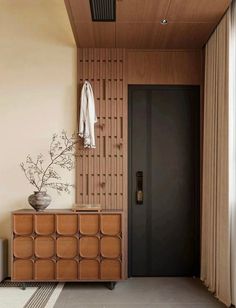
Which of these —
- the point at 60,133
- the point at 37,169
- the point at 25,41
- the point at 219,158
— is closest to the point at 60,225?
the point at 37,169

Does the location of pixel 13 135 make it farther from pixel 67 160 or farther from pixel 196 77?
pixel 196 77

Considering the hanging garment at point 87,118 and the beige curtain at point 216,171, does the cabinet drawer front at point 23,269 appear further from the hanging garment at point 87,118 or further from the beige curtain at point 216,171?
the beige curtain at point 216,171

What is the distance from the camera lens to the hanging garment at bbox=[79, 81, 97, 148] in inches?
189

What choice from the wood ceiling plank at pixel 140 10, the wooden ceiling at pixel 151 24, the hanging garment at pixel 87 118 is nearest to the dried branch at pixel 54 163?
the hanging garment at pixel 87 118

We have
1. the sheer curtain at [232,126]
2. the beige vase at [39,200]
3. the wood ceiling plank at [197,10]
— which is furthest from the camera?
the beige vase at [39,200]

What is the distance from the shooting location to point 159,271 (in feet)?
16.2

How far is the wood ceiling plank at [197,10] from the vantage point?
12.2 ft

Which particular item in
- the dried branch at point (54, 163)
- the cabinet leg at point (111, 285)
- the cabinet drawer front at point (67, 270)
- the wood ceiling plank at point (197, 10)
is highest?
the wood ceiling plank at point (197, 10)

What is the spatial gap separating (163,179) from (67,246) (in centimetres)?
147

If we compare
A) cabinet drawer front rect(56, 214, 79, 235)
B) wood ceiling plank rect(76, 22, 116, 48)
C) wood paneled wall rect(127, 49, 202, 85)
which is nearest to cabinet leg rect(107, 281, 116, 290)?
cabinet drawer front rect(56, 214, 79, 235)

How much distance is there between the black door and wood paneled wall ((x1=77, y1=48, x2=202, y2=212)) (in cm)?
12

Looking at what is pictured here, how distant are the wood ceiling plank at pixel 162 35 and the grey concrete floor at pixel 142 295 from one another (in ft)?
9.51

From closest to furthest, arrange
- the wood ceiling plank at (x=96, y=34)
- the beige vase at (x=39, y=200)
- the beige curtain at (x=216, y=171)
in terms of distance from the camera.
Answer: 1. the beige curtain at (x=216, y=171)
2. the wood ceiling plank at (x=96, y=34)
3. the beige vase at (x=39, y=200)

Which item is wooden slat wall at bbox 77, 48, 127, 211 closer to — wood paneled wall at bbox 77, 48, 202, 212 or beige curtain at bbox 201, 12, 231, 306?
wood paneled wall at bbox 77, 48, 202, 212
